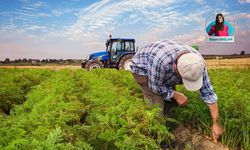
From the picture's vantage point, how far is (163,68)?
479cm

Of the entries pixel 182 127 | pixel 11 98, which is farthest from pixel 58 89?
pixel 182 127

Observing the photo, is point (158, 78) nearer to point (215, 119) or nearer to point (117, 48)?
point (215, 119)

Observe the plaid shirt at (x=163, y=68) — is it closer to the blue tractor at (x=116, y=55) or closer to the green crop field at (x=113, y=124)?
the green crop field at (x=113, y=124)

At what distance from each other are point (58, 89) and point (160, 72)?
3.36 m

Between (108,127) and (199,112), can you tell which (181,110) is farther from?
(108,127)

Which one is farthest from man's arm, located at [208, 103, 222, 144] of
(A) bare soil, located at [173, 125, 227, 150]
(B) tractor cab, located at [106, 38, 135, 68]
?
(B) tractor cab, located at [106, 38, 135, 68]

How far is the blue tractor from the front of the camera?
65.8 feet

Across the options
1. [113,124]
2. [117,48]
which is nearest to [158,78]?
[113,124]

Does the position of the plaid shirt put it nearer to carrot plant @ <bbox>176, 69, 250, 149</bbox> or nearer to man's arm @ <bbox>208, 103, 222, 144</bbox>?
man's arm @ <bbox>208, 103, 222, 144</bbox>

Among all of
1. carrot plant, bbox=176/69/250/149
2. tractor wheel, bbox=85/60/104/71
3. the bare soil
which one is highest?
tractor wheel, bbox=85/60/104/71

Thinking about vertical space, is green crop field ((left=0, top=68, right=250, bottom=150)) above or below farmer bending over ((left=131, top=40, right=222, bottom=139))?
below

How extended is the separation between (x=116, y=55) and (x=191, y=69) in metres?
16.9

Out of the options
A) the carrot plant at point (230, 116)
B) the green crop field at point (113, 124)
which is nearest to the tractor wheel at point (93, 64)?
the green crop field at point (113, 124)

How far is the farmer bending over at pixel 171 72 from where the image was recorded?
421cm
